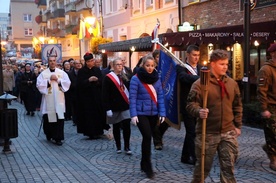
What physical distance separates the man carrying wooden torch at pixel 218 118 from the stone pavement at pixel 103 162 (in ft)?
4.38

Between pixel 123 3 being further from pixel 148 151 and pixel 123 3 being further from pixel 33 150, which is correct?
pixel 148 151

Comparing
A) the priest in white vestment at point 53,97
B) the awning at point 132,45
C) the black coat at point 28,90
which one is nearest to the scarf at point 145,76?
the priest in white vestment at point 53,97

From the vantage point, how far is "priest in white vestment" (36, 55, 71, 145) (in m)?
9.23

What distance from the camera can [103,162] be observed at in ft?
24.0

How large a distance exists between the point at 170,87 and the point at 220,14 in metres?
10.9

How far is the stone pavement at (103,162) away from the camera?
6.25m

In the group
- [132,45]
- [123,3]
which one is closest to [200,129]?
[132,45]

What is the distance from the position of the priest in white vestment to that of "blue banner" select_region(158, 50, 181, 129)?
2694 millimetres

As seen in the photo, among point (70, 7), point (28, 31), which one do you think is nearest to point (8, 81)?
point (70, 7)

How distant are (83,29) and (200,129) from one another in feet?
89.8

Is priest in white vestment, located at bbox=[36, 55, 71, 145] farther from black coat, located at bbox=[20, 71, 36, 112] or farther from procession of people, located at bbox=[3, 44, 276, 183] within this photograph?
black coat, located at bbox=[20, 71, 36, 112]

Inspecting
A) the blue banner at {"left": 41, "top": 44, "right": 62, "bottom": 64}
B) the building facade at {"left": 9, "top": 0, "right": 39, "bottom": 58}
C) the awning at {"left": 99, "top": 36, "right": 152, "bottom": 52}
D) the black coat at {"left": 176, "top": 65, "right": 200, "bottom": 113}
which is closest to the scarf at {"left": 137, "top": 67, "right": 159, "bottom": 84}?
the black coat at {"left": 176, "top": 65, "right": 200, "bottom": 113}

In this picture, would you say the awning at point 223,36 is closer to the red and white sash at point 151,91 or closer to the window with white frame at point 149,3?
the red and white sash at point 151,91

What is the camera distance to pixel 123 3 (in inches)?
1107
